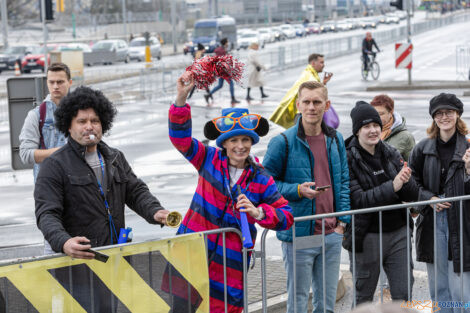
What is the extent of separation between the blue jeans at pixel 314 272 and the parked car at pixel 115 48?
48842 millimetres

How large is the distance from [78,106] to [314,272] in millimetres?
1934

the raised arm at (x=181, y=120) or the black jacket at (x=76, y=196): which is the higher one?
the raised arm at (x=181, y=120)

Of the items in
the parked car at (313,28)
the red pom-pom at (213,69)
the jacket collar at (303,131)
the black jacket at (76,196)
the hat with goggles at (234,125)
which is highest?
the parked car at (313,28)

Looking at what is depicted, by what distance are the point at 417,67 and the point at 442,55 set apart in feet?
25.4

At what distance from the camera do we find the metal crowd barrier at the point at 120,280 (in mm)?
4211

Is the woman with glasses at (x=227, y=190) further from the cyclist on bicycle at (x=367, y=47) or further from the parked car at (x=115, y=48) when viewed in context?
the parked car at (x=115, y=48)

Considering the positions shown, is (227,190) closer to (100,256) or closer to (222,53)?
(100,256)

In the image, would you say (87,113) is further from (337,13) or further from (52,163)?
(337,13)

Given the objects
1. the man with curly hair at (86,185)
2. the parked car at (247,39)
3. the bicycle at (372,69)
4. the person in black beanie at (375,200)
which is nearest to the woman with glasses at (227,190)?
the man with curly hair at (86,185)

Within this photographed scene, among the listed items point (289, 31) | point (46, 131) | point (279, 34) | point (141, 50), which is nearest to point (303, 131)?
point (46, 131)

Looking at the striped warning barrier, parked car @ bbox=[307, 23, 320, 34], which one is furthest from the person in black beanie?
parked car @ bbox=[307, 23, 320, 34]

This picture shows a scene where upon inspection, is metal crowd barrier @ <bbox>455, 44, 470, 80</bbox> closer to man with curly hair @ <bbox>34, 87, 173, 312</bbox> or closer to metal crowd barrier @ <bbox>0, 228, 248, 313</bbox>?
man with curly hair @ <bbox>34, 87, 173, 312</bbox>

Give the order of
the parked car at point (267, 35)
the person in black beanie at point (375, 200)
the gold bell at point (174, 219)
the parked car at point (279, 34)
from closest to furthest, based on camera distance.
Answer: the gold bell at point (174, 219), the person in black beanie at point (375, 200), the parked car at point (267, 35), the parked car at point (279, 34)

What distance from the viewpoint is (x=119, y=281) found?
4496 millimetres
